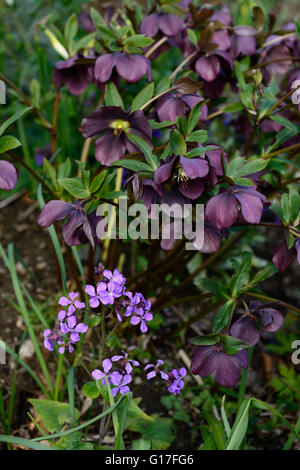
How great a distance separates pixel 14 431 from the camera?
4.00 feet

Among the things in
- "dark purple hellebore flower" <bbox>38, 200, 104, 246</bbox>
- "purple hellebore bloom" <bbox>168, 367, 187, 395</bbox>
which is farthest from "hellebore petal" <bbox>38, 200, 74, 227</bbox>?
"purple hellebore bloom" <bbox>168, 367, 187, 395</bbox>

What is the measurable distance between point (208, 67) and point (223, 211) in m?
0.46

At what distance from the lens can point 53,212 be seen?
0.95 meters

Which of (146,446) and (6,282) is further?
(6,282)

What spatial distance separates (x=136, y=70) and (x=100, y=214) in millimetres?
336

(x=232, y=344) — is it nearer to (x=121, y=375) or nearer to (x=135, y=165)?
(x=121, y=375)

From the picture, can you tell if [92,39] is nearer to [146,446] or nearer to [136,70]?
[136,70]

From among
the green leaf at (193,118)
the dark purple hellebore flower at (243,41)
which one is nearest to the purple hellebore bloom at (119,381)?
the green leaf at (193,118)

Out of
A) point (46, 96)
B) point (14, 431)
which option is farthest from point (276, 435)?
point (46, 96)

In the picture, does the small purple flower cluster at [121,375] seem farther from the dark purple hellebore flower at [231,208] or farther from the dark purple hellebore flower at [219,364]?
the dark purple hellebore flower at [231,208]

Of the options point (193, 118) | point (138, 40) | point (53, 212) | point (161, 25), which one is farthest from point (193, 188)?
point (161, 25)
